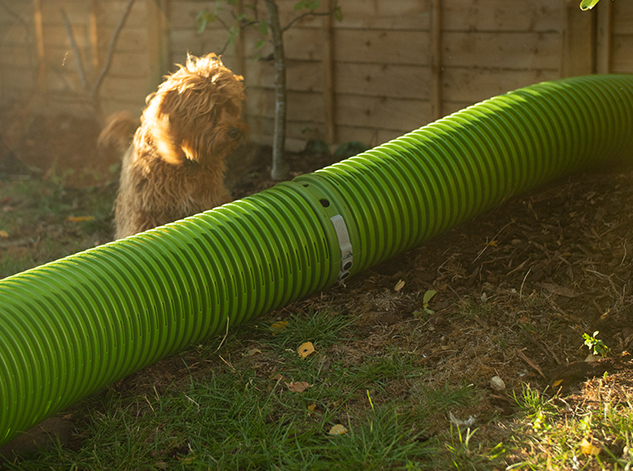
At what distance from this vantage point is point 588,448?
98.3 inches

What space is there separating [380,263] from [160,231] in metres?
1.45

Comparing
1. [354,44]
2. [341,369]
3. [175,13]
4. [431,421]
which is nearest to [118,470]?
[341,369]

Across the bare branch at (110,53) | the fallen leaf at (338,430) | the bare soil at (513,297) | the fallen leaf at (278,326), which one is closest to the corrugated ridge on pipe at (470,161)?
the bare soil at (513,297)

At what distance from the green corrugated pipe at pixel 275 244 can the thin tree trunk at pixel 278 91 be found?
2458 millimetres

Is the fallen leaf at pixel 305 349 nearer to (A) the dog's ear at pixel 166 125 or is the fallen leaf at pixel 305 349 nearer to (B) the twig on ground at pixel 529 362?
(B) the twig on ground at pixel 529 362

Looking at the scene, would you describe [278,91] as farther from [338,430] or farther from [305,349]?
[338,430]

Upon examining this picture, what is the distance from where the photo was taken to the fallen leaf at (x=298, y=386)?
3.18 m

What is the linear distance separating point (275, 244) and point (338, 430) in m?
1.14

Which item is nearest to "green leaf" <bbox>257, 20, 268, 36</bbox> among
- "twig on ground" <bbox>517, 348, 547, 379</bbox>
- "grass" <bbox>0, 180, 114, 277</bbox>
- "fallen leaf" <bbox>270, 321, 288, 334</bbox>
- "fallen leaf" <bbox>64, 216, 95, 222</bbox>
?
"grass" <bbox>0, 180, 114, 277</bbox>

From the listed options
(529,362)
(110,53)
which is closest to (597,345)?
(529,362)

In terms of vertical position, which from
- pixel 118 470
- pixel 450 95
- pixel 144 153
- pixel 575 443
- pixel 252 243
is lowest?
pixel 118 470

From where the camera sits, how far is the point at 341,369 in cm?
331

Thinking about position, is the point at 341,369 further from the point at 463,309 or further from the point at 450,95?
the point at 450,95

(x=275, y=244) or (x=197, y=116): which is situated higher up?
(x=197, y=116)
